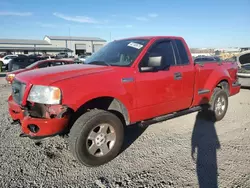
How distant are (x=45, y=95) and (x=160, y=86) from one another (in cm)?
195

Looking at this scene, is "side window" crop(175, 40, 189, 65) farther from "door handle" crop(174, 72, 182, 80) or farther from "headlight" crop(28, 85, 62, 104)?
"headlight" crop(28, 85, 62, 104)

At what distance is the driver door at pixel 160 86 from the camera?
11.9ft

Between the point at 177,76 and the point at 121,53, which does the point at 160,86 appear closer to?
the point at 177,76

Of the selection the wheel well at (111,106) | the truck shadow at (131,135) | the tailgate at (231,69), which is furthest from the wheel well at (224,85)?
the wheel well at (111,106)

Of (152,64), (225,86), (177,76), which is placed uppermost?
(152,64)

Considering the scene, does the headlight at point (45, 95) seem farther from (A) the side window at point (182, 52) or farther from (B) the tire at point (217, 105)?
(B) the tire at point (217, 105)

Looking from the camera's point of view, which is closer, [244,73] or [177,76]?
[177,76]

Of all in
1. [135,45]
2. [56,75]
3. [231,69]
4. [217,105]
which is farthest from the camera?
[231,69]

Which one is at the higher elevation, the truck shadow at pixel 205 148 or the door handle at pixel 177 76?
the door handle at pixel 177 76

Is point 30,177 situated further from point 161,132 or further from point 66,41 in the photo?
point 66,41

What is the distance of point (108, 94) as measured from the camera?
3.21m

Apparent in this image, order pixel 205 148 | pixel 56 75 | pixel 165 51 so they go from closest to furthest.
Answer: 1. pixel 56 75
2. pixel 205 148
3. pixel 165 51

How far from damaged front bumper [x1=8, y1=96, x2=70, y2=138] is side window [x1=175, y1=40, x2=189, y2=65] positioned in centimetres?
261

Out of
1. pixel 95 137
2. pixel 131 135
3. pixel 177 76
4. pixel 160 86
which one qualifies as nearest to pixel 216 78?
pixel 177 76
